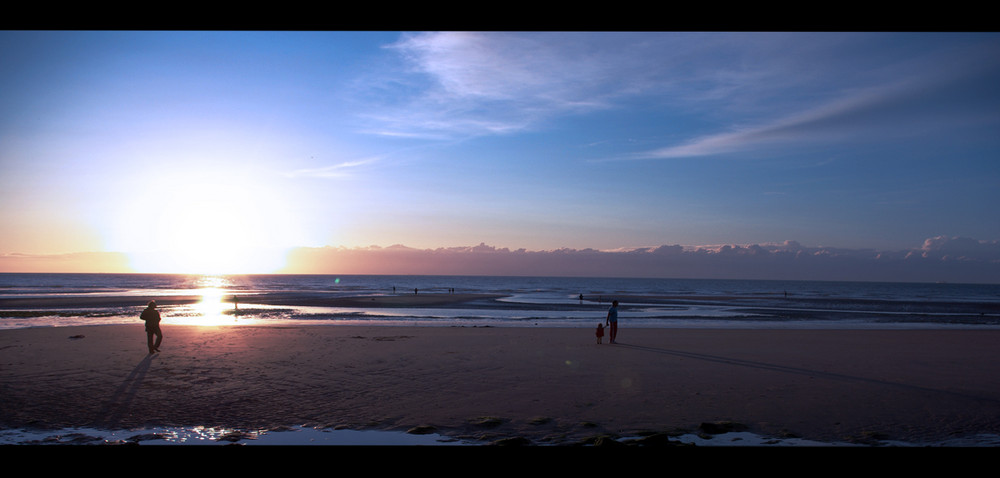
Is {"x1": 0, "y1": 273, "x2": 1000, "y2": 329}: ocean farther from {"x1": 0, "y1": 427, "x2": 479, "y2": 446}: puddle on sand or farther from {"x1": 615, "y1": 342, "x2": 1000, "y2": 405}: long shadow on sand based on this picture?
{"x1": 0, "y1": 427, "x2": 479, "y2": 446}: puddle on sand

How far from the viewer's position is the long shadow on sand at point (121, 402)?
8.98 m

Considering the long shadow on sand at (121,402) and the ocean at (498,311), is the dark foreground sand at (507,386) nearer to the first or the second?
the long shadow on sand at (121,402)

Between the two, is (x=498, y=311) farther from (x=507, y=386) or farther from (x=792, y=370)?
(x=507, y=386)

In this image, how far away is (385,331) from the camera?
72.3ft

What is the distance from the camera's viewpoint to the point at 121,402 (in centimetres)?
1005

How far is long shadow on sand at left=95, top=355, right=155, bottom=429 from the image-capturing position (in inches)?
354

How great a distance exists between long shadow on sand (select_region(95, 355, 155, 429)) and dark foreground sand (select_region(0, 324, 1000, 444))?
0.05 metres

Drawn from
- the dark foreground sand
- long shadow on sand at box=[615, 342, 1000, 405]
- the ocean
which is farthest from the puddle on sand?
the ocean

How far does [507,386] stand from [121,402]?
7278mm

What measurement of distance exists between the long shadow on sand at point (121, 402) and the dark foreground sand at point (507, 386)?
5cm

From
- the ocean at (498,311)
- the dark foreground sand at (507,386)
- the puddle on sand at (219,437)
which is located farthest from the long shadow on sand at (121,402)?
the ocean at (498,311)
